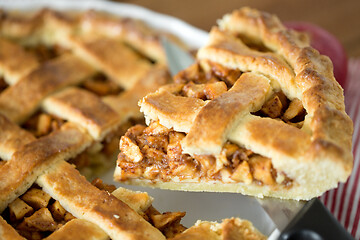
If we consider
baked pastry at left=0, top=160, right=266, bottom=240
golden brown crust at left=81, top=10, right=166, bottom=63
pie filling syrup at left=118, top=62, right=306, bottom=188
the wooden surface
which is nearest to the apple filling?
pie filling syrup at left=118, top=62, right=306, bottom=188

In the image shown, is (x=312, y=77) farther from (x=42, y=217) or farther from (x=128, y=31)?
(x=128, y=31)

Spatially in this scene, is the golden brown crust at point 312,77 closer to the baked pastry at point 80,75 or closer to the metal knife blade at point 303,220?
the metal knife blade at point 303,220

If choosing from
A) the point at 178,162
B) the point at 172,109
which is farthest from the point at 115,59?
the point at 178,162

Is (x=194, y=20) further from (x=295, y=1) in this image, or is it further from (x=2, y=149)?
(x=2, y=149)

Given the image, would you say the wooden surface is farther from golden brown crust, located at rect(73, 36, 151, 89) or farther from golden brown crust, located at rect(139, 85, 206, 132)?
golden brown crust, located at rect(139, 85, 206, 132)

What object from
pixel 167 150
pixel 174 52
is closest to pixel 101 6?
pixel 174 52

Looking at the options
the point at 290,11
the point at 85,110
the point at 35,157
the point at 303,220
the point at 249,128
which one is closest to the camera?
the point at 303,220
